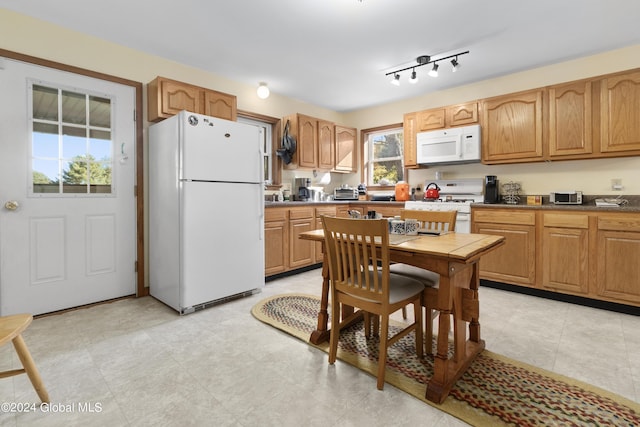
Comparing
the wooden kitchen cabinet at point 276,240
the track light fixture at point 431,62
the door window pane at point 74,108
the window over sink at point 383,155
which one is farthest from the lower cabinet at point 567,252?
the door window pane at point 74,108

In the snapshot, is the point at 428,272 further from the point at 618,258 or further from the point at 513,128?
the point at 513,128

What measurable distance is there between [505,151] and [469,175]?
0.60 metres

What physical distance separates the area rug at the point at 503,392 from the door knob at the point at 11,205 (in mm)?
2452

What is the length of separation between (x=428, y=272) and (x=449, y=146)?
2.36 metres

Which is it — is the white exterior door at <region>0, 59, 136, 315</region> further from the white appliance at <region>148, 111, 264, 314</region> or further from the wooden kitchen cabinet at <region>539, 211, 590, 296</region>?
the wooden kitchen cabinet at <region>539, 211, 590, 296</region>

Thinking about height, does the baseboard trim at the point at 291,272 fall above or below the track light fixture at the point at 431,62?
below

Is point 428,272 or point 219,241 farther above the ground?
point 219,241

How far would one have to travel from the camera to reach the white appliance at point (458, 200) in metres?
3.54

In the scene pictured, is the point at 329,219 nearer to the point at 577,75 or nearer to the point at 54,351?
the point at 54,351

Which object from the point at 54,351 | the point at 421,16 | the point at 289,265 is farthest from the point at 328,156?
the point at 54,351

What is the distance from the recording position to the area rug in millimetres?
1430

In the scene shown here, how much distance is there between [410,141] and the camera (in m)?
4.28

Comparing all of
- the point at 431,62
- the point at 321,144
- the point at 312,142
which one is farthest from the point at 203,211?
the point at 431,62

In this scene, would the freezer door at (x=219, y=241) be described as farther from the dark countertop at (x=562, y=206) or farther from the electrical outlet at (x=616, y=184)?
the electrical outlet at (x=616, y=184)
